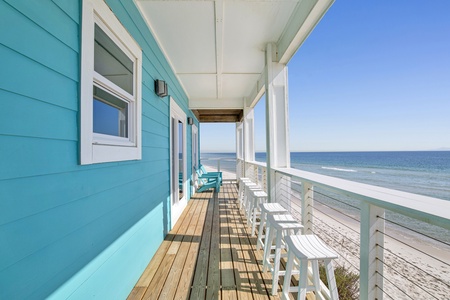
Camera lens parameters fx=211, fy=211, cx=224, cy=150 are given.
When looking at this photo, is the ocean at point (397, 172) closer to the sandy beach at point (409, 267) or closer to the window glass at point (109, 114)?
the sandy beach at point (409, 267)

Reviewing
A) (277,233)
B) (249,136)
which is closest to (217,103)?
(249,136)

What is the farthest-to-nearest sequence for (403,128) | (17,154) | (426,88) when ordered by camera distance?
(403,128), (426,88), (17,154)

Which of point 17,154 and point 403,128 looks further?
point 403,128

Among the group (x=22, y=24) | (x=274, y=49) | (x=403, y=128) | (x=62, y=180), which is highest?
(x=403, y=128)

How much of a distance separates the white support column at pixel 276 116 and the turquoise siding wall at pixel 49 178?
1.89 meters

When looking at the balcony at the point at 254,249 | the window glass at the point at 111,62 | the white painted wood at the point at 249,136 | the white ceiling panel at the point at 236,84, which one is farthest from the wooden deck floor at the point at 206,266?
the white painted wood at the point at 249,136

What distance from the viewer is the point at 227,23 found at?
2346 millimetres

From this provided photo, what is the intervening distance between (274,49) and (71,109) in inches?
100

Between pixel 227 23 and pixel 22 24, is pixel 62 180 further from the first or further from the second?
pixel 227 23

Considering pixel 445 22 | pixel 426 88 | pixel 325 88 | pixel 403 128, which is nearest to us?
pixel 445 22

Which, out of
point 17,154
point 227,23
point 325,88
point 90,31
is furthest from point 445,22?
point 325,88

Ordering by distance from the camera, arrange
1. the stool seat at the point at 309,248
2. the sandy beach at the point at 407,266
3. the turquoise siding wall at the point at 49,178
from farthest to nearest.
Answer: the sandy beach at the point at 407,266 < the stool seat at the point at 309,248 < the turquoise siding wall at the point at 49,178

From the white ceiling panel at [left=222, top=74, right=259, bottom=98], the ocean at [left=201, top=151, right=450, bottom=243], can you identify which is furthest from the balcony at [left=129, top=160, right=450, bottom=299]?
the ocean at [left=201, top=151, right=450, bottom=243]

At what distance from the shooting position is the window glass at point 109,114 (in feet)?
5.06
